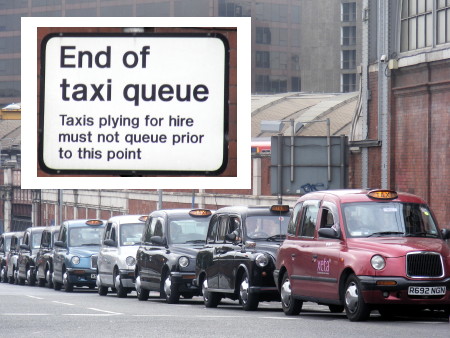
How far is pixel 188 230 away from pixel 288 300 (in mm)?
6451

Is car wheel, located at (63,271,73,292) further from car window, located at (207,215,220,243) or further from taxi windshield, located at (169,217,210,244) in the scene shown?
car window, located at (207,215,220,243)

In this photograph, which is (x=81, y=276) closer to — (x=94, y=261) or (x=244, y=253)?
(x=94, y=261)

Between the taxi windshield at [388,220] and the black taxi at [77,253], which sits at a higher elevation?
the taxi windshield at [388,220]

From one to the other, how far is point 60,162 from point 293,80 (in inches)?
4889

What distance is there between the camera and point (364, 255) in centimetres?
1591


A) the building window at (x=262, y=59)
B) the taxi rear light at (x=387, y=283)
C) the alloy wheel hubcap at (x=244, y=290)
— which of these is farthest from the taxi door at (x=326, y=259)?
the building window at (x=262, y=59)

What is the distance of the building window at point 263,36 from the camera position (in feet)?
401

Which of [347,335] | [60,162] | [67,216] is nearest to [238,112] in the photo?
[60,162]

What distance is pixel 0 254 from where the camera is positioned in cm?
5019

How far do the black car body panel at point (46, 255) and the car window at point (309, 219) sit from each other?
1954cm

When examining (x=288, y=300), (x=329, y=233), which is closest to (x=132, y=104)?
(x=329, y=233)

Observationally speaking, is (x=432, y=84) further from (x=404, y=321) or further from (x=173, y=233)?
(x=404, y=321)

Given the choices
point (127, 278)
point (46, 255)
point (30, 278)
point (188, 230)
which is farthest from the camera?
point (30, 278)

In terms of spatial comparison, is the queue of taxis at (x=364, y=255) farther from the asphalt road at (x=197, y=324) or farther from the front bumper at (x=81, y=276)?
the front bumper at (x=81, y=276)
